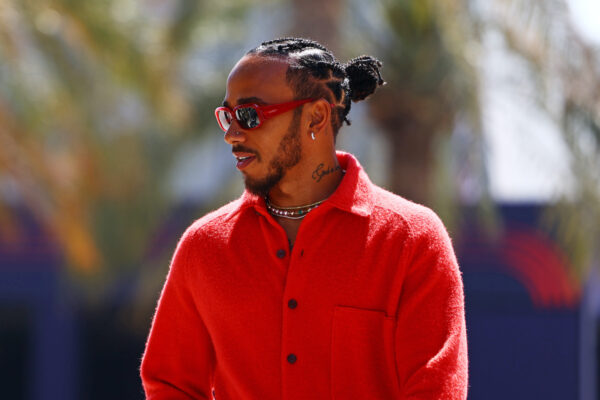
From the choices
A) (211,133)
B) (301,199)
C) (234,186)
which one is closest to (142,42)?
(211,133)

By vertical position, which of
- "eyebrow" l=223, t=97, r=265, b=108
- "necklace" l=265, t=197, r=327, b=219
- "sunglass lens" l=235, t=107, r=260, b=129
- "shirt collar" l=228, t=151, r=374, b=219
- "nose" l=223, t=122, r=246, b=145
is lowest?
"necklace" l=265, t=197, r=327, b=219

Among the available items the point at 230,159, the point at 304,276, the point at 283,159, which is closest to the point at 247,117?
the point at 283,159

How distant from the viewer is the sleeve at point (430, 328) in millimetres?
2086

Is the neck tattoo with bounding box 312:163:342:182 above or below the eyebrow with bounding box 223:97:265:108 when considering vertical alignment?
below

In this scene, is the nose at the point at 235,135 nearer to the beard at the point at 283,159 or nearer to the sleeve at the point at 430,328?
the beard at the point at 283,159

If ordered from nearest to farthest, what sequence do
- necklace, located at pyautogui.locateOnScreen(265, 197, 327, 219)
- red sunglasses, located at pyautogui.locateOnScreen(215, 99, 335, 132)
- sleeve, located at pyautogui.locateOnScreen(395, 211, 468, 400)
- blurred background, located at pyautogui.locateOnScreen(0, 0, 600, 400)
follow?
sleeve, located at pyautogui.locateOnScreen(395, 211, 468, 400)
red sunglasses, located at pyautogui.locateOnScreen(215, 99, 335, 132)
necklace, located at pyautogui.locateOnScreen(265, 197, 327, 219)
blurred background, located at pyautogui.locateOnScreen(0, 0, 600, 400)

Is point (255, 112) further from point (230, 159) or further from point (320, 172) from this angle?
point (230, 159)

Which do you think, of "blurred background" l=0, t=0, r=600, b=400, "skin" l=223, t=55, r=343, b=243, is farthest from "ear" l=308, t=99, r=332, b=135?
"blurred background" l=0, t=0, r=600, b=400

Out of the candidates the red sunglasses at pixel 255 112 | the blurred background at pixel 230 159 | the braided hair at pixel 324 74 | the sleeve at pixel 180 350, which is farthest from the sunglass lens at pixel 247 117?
the blurred background at pixel 230 159

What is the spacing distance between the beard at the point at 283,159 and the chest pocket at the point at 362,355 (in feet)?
1.12

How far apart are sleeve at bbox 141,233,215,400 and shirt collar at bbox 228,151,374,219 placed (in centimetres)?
18

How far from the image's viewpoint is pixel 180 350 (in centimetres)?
234

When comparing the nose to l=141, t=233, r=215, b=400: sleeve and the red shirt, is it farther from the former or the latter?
l=141, t=233, r=215, b=400: sleeve

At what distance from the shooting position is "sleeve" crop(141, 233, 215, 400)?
2.33 m
